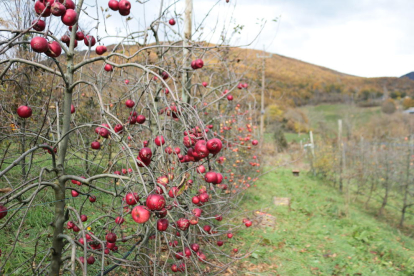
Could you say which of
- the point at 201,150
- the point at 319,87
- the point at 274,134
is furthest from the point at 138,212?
the point at 319,87

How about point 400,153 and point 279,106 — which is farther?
point 279,106

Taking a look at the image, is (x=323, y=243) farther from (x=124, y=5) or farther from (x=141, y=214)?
(x=124, y=5)

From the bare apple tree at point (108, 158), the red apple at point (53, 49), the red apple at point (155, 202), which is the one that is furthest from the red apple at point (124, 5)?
the red apple at point (155, 202)

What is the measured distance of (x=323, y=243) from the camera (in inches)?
215

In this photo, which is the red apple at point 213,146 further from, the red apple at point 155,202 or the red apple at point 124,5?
the red apple at point 124,5

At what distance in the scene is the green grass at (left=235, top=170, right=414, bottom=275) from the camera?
14.8 ft

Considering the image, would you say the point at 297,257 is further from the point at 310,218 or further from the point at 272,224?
the point at 310,218

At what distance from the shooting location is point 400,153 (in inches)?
304

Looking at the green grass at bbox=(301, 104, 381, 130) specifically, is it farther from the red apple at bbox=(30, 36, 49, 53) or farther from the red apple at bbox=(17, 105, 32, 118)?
the red apple at bbox=(30, 36, 49, 53)

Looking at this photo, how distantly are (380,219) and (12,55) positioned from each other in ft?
31.0

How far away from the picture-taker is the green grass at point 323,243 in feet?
14.8

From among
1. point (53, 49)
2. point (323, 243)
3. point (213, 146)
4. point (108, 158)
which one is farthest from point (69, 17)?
point (323, 243)

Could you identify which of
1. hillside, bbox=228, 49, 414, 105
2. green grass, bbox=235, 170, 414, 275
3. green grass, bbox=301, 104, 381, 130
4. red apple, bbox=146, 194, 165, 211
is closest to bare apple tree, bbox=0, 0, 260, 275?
red apple, bbox=146, 194, 165, 211

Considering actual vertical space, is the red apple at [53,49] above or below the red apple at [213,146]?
above
